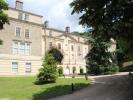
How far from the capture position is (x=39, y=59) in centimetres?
5288

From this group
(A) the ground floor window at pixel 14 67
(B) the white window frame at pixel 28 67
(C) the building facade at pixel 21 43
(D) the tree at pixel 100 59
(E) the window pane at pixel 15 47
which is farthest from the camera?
(B) the white window frame at pixel 28 67

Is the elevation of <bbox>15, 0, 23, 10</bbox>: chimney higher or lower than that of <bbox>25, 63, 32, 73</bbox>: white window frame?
higher

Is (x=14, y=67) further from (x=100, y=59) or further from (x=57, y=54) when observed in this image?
(x=100, y=59)

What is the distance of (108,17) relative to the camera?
57.2ft

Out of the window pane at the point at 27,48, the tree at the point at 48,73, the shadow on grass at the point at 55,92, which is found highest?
the window pane at the point at 27,48

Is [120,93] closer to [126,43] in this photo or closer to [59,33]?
[126,43]

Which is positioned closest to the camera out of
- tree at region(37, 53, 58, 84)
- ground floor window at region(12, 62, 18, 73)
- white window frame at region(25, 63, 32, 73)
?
tree at region(37, 53, 58, 84)

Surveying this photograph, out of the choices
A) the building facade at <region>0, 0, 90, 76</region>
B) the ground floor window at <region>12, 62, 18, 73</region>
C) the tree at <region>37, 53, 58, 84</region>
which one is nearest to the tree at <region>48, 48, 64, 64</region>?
the building facade at <region>0, 0, 90, 76</region>

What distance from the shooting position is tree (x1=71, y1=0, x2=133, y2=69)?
16.4 m

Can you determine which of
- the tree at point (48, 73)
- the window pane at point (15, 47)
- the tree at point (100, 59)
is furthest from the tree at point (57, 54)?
the tree at point (48, 73)

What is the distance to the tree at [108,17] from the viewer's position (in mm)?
16375

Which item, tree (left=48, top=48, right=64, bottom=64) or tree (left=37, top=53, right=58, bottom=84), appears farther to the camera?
tree (left=48, top=48, right=64, bottom=64)

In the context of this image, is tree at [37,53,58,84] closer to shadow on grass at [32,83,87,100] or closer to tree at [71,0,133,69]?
shadow on grass at [32,83,87,100]

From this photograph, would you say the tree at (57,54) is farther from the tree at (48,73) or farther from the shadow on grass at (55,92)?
the shadow on grass at (55,92)
